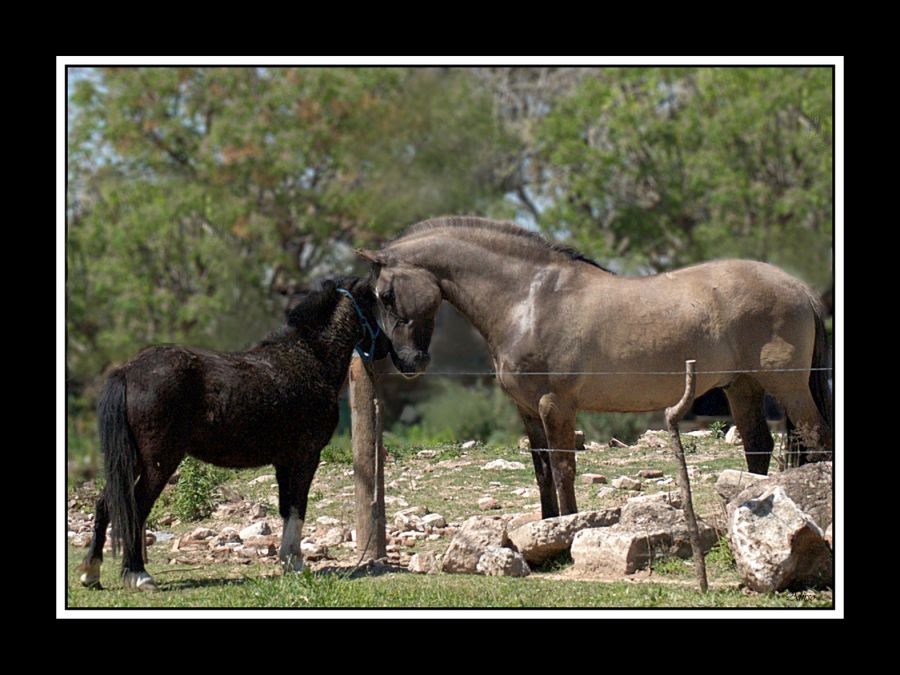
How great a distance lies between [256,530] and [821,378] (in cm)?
444

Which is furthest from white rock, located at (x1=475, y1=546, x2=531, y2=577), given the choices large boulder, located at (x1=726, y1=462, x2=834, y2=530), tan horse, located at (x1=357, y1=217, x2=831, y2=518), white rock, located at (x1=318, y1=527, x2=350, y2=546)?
large boulder, located at (x1=726, y1=462, x2=834, y2=530)

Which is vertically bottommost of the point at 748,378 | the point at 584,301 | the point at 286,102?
the point at 748,378

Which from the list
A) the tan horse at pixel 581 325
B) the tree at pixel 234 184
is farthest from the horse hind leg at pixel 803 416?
the tree at pixel 234 184

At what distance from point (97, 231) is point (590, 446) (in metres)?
13.3

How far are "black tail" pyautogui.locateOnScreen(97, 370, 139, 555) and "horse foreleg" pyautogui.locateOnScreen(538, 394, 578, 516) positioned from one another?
2.78m

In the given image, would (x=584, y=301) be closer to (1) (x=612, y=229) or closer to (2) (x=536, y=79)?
(1) (x=612, y=229)

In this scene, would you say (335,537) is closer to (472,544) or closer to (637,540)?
(472,544)

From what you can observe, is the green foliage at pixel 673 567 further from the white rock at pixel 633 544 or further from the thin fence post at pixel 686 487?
the thin fence post at pixel 686 487

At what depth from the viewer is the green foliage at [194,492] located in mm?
8969

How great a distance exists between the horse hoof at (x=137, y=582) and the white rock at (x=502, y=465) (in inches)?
124

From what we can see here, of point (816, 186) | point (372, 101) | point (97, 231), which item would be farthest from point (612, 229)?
point (97, 231)

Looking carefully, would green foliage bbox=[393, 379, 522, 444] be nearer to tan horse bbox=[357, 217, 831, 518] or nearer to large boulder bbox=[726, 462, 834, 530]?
tan horse bbox=[357, 217, 831, 518]

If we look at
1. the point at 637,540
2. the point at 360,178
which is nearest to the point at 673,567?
the point at 637,540

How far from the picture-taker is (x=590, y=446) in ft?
28.0
